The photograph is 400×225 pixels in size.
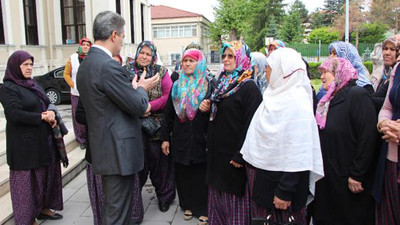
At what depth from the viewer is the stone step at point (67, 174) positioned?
140 inches

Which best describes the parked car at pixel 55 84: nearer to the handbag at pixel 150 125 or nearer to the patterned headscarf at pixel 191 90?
the handbag at pixel 150 125

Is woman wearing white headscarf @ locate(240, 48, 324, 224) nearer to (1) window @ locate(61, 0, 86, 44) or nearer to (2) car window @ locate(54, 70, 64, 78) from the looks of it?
(2) car window @ locate(54, 70, 64, 78)

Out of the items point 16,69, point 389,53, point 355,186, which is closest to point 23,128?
point 16,69

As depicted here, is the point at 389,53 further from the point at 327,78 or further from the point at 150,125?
the point at 150,125

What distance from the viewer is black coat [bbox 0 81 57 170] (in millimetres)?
3221

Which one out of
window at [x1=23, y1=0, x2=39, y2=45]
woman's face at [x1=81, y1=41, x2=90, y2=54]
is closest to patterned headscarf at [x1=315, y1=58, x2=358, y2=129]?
woman's face at [x1=81, y1=41, x2=90, y2=54]

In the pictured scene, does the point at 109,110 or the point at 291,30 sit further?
the point at 291,30

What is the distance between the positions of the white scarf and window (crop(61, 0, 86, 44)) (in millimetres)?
14031

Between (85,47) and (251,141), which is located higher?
(85,47)

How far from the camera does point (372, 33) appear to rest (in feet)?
127

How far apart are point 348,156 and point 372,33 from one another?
137 ft

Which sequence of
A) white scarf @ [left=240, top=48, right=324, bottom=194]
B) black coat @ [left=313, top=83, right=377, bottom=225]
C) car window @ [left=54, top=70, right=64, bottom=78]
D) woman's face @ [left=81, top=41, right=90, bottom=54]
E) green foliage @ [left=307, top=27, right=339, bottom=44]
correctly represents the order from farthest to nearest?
green foliage @ [left=307, top=27, right=339, bottom=44], car window @ [left=54, top=70, right=64, bottom=78], woman's face @ [left=81, top=41, right=90, bottom=54], black coat @ [left=313, top=83, right=377, bottom=225], white scarf @ [left=240, top=48, right=324, bottom=194]

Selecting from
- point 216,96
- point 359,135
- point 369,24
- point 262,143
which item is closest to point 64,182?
point 216,96

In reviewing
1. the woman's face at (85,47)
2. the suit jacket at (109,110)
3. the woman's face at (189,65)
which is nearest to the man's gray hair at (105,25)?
the suit jacket at (109,110)
